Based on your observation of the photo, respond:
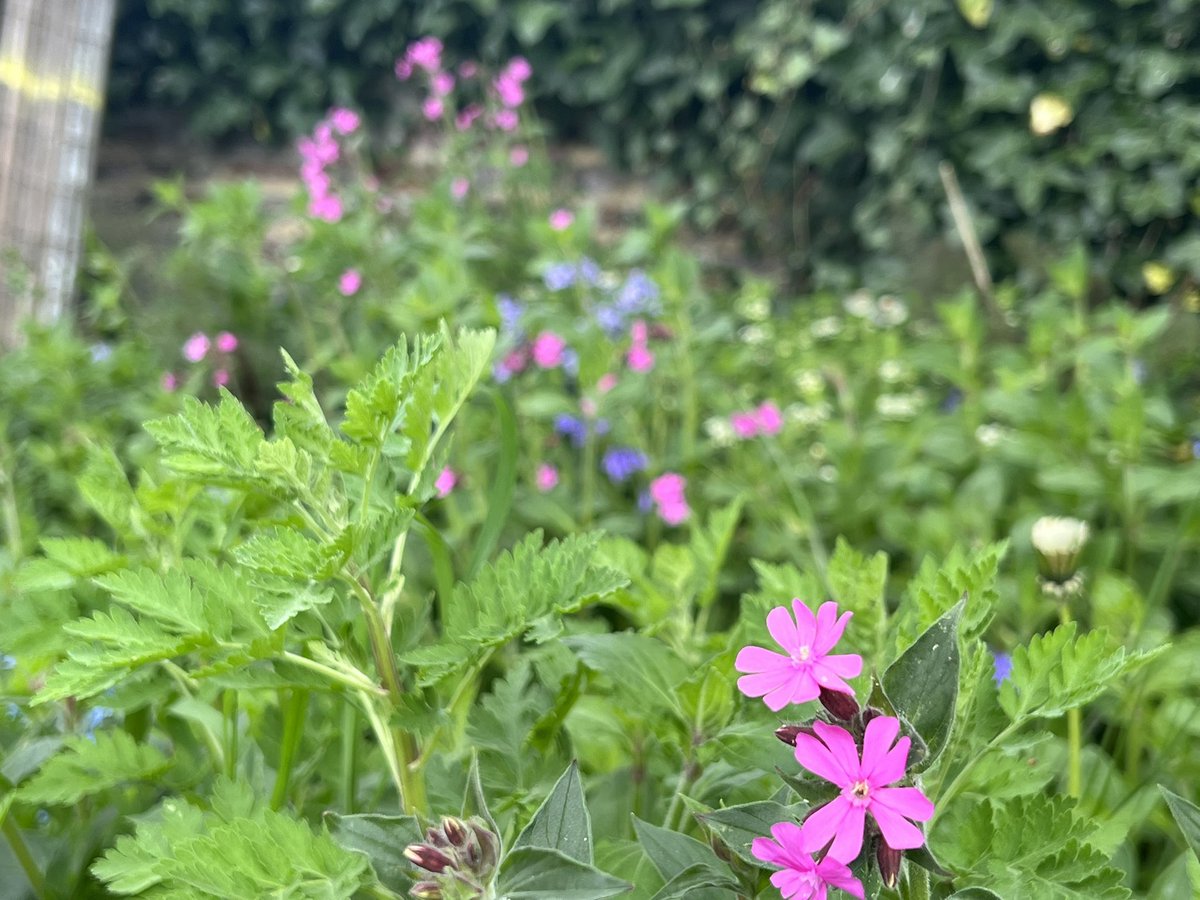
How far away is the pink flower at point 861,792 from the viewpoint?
0.35m

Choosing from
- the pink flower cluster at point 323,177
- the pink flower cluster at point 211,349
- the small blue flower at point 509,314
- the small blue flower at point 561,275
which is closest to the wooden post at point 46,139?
the pink flower cluster at point 211,349

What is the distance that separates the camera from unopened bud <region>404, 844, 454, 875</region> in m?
0.39

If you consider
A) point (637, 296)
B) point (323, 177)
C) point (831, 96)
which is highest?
point (831, 96)

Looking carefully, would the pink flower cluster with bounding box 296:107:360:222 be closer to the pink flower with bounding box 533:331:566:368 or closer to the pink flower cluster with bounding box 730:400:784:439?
the pink flower with bounding box 533:331:566:368

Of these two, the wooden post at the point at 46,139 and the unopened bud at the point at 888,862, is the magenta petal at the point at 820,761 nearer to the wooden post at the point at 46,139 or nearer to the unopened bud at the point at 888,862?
the unopened bud at the point at 888,862

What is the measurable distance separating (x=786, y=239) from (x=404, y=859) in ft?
10.4

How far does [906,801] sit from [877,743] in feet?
0.08

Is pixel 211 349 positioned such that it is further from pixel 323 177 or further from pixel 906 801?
pixel 906 801

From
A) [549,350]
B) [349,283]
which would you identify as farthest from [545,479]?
[349,283]

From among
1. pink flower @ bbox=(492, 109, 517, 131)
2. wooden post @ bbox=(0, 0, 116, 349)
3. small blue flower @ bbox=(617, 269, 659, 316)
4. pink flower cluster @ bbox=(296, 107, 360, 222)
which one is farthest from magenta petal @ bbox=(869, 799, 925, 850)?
wooden post @ bbox=(0, 0, 116, 349)

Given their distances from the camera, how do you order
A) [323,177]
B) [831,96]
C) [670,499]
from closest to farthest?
[670,499] < [323,177] < [831,96]

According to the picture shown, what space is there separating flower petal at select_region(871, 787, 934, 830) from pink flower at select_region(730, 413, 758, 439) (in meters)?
1.15

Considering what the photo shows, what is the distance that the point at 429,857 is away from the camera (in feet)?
1.29

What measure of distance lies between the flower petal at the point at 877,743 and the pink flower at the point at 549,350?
1341 mm
